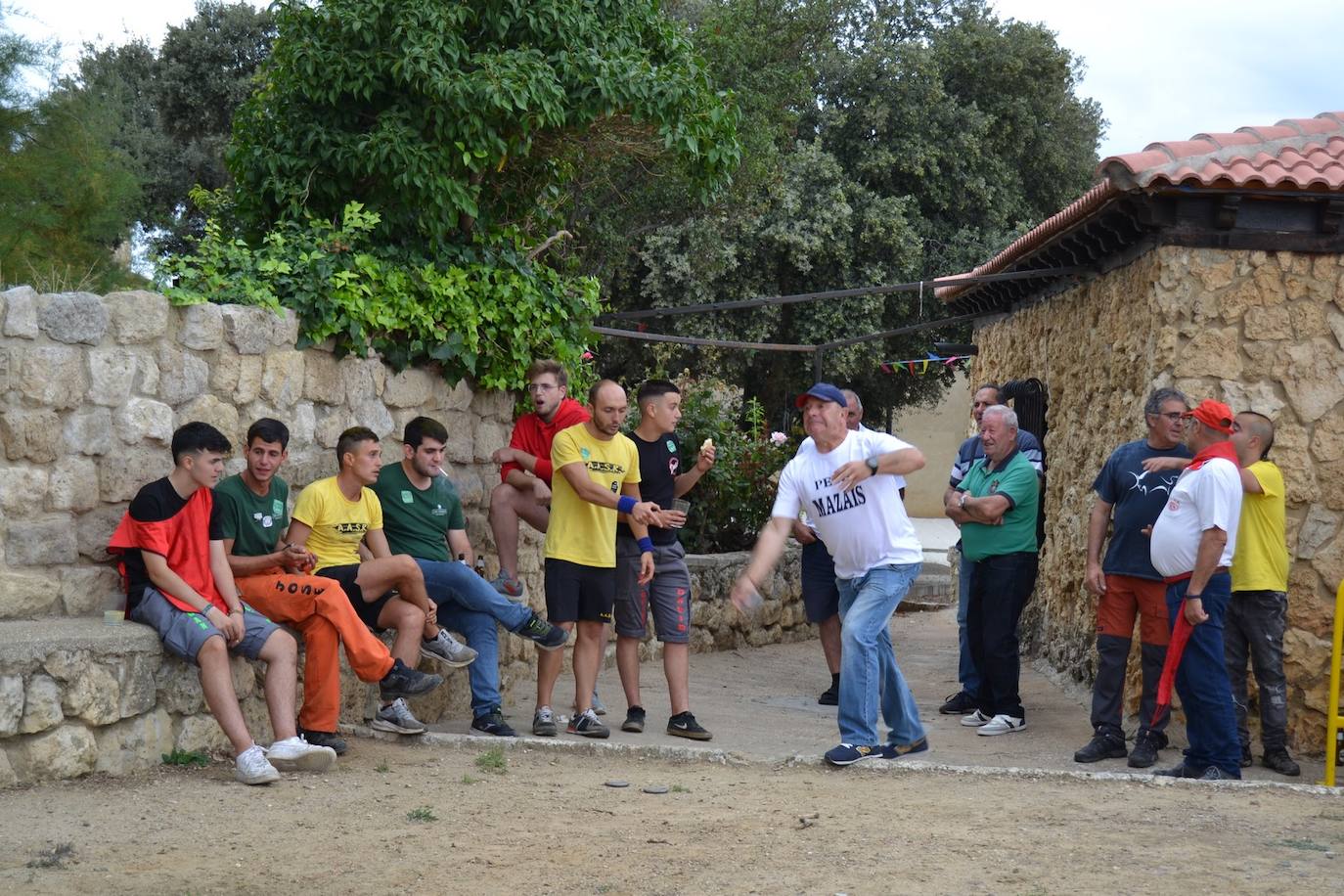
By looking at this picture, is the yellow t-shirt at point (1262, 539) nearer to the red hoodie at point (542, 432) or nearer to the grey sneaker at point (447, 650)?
the red hoodie at point (542, 432)

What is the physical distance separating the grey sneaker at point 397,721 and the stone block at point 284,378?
161 cm

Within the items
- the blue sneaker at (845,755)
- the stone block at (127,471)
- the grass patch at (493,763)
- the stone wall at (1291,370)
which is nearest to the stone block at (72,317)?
the stone block at (127,471)

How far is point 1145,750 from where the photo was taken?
6719 mm

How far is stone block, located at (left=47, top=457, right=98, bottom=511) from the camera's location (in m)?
5.79

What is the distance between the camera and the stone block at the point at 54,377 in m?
5.70

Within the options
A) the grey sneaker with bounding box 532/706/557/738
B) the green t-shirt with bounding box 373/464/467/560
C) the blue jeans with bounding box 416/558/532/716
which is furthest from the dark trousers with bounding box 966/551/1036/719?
the green t-shirt with bounding box 373/464/467/560

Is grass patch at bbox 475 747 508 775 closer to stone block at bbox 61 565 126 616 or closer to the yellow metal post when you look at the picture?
stone block at bbox 61 565 126 616

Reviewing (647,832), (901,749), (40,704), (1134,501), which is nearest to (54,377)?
(40,704)

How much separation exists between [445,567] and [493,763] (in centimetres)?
112

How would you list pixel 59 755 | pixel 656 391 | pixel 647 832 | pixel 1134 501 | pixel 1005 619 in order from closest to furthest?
1. pixel 647 832
2. pixel 59 755
3. pixel 1134 501
4. pixel 656 391
5. pixel 1005 619

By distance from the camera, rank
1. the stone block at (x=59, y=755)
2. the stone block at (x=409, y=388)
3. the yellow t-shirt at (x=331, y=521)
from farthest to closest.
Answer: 1. the stone block at (x=409, y=388)
2. the yellow t-shirt at (x=331, y=521)
3. the stone block at (x=59, y=755)

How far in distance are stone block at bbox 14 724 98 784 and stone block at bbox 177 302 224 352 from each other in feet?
6.17

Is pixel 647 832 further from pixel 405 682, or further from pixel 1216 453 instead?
pixel 1216 453

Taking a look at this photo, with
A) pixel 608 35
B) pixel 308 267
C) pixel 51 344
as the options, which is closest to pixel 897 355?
pixel 608 35
